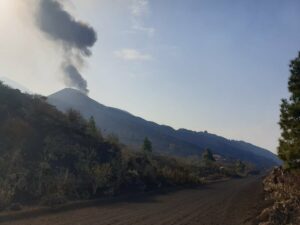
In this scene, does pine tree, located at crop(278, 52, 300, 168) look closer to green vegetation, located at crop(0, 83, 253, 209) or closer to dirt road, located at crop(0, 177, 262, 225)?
dirt road, located at crop(0, 177, 262, 225)

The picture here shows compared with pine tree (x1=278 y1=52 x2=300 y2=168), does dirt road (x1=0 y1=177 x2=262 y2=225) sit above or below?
below

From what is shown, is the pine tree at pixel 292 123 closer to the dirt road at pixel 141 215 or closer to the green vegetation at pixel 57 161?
the dirt road at pixel 141 215

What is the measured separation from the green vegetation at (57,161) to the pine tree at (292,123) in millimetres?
10791

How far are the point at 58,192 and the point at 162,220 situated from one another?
8.27 m

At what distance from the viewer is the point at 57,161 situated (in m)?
31.6

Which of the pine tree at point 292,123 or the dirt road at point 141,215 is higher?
the pine tree at point 292,123

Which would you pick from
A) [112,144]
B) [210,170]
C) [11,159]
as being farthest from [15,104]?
[210,170]

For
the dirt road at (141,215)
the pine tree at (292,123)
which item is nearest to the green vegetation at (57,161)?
the dirt road at (141,215)

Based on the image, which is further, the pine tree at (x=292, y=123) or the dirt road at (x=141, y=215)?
the pine tree at (x=292, y=123)

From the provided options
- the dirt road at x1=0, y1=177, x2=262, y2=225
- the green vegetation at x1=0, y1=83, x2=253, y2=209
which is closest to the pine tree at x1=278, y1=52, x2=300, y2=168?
the dirt road at x1=0, y1=177, x2=262, y2=225

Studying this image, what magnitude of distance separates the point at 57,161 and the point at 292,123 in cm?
1488

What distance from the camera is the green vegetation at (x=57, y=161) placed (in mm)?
25219

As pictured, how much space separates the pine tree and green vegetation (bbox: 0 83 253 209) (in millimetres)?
10791

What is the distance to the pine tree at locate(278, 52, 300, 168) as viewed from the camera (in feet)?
91.3
